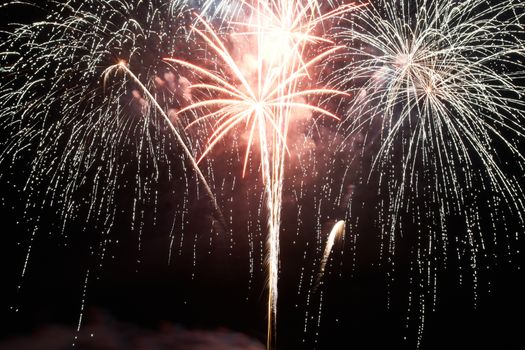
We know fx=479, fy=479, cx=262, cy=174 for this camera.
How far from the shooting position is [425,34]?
9.73 metres

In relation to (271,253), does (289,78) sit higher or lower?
higher

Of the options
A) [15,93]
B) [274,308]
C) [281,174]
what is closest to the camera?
[15,93]

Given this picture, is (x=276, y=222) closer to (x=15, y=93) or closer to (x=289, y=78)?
(x=289, y=78)

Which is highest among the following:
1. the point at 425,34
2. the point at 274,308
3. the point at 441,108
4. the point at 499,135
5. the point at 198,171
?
the point at 425,34

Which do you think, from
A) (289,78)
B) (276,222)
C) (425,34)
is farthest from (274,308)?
(425,34)

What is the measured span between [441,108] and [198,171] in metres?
5.25

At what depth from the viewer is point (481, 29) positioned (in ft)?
30.9

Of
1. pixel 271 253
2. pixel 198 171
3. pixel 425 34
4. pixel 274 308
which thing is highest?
pixel 425 34

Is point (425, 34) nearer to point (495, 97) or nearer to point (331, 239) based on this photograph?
point (495, 97)

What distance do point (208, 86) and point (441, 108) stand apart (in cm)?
484

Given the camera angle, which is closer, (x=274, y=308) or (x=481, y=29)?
(x=481, y=29)

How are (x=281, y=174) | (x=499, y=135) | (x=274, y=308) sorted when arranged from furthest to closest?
(x=274, y=308) → (x=281, y=174) → (x=499, y=135)

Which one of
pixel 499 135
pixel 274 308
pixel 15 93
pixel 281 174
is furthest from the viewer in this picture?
pixel 274 308

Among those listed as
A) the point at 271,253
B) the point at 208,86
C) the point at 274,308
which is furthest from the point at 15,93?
the point at 274,308
